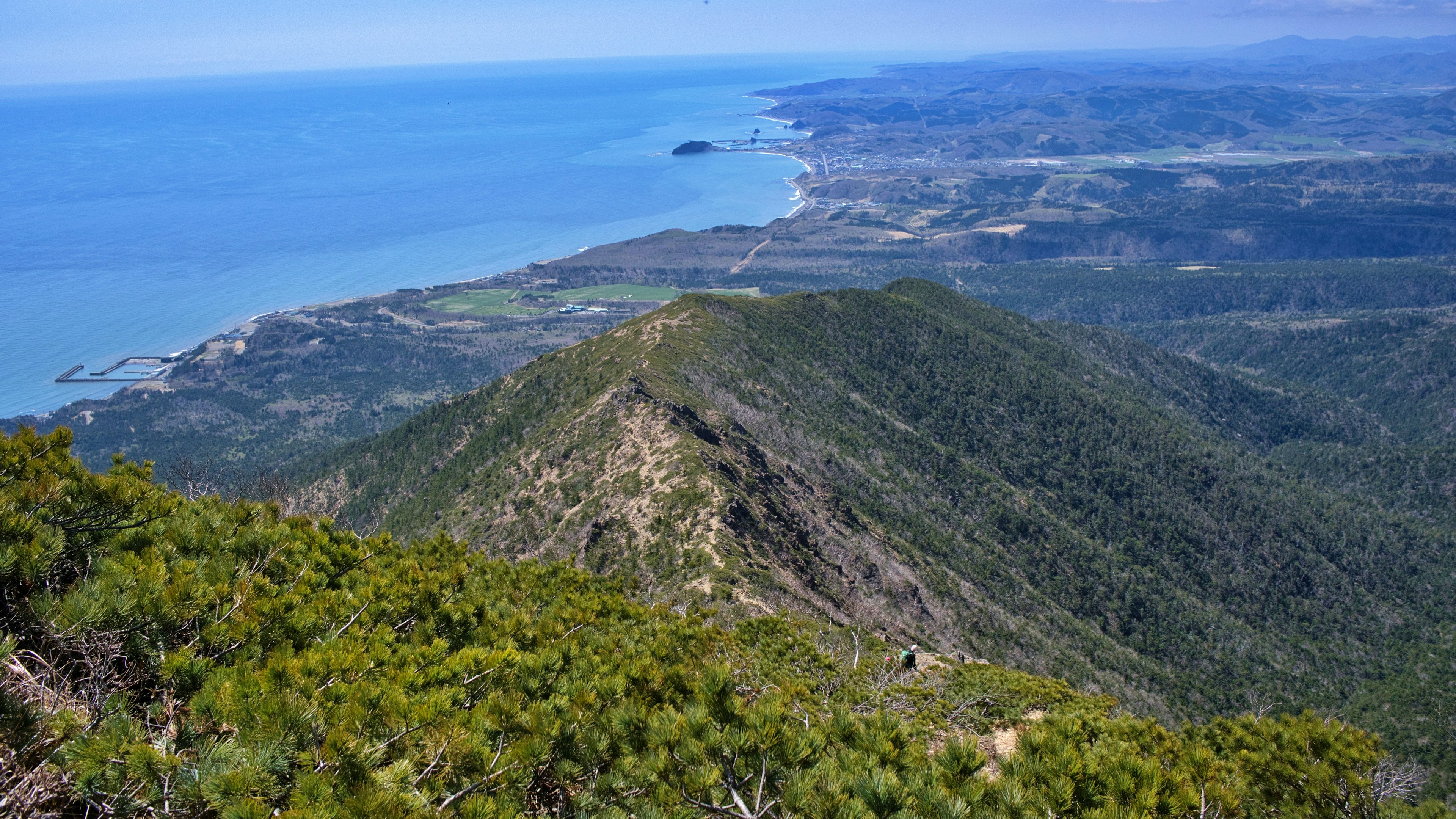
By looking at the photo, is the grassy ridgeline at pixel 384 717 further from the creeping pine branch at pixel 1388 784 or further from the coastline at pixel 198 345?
the coastline at pixel 198 345

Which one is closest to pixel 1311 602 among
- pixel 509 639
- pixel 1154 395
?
pixel 1154 395

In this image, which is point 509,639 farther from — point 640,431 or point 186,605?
point 640,431

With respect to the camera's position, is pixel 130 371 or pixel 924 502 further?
pixel 130 371

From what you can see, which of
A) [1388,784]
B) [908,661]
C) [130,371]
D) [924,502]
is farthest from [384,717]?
[130,371]

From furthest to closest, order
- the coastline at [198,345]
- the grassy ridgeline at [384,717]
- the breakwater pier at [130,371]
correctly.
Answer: the breakwater pier at [130,371] → the coastline at [198,345] → the grassy ridgeline at [384,717]

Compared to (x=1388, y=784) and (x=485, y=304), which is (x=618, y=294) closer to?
(x=485, y=304)

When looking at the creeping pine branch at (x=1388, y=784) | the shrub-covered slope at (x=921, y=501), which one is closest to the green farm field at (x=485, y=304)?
the shrub-covered slope at (x=921, y=501)
